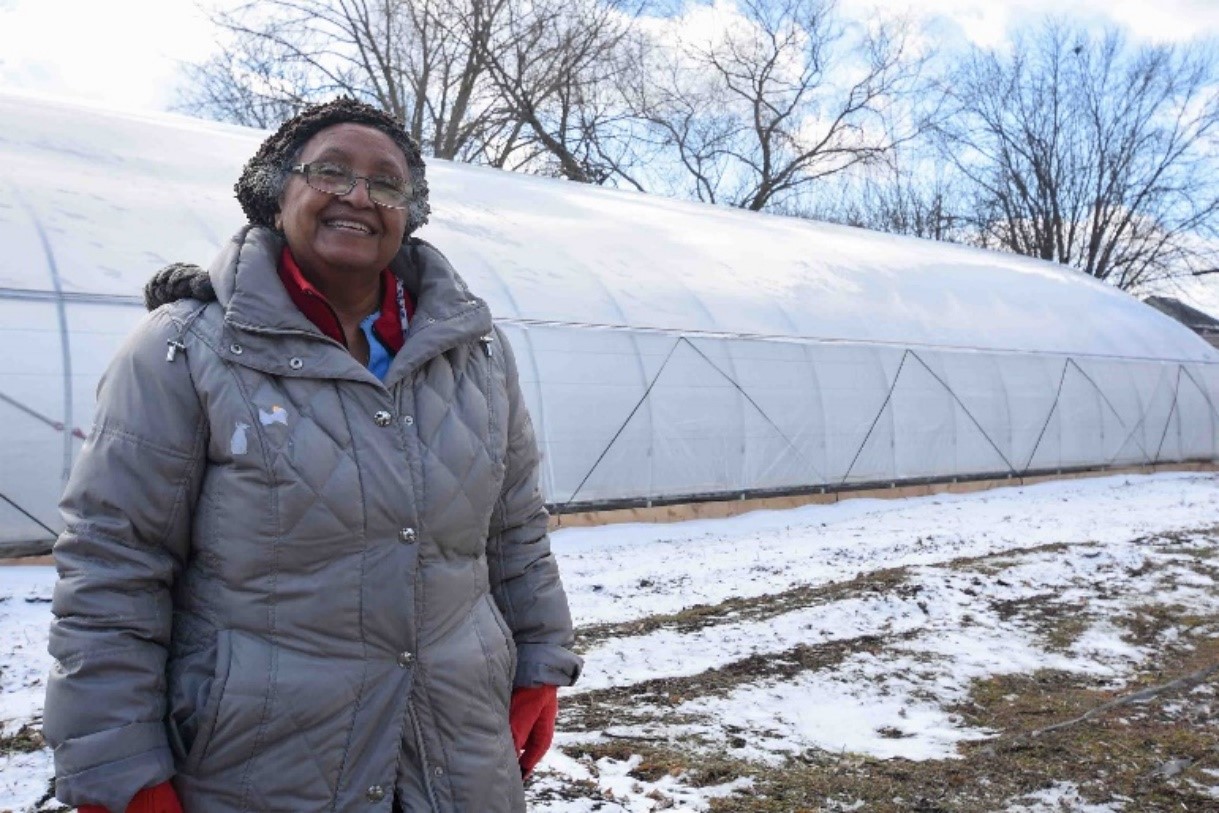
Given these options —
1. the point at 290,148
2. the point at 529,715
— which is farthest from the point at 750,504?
the point at 290,148

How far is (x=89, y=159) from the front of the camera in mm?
10297

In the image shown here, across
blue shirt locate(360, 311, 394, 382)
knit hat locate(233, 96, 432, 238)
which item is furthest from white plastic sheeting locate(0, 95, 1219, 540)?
blue shirt locate(360, 311, 394, 382)

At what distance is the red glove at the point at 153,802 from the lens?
173cm

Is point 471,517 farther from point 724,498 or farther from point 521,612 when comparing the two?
point 724,498

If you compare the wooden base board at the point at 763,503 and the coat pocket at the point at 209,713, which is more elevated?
the coat pocket at the point at 209,713

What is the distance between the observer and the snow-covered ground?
15.5 feet

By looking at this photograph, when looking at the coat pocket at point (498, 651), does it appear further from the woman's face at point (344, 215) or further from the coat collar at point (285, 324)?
the woman's face at point (344, 215)

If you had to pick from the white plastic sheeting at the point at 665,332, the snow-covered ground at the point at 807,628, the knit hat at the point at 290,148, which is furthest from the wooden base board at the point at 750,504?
the knit hat at the point at 290,148

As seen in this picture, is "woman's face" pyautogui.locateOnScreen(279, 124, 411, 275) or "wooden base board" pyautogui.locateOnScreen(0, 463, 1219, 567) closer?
"woman's face" pyautogui.locateOnScreen(279, 124, 411, 275)

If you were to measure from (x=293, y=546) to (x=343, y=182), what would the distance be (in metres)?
0.70

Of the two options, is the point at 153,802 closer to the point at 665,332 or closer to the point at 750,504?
the point at 665,332

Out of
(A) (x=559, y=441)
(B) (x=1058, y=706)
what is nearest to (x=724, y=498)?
(A) (x=559, y=441)

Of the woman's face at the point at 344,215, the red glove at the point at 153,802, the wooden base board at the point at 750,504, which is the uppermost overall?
the woman's face at the point at 344,215

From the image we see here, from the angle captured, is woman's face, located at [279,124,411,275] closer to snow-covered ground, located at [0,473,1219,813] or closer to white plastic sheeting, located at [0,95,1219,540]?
snow-covered ground, located at [0,473,1219,813]
